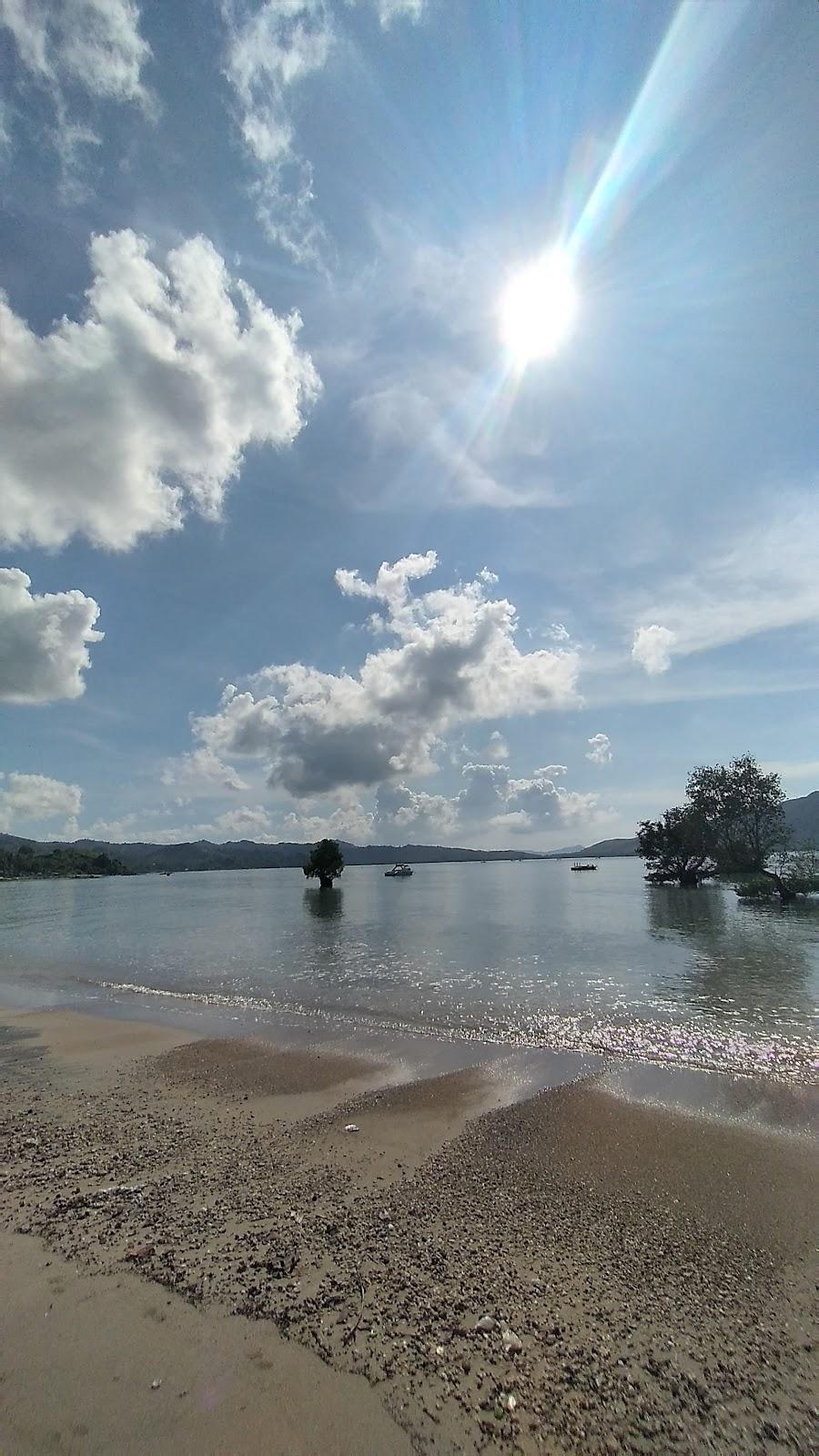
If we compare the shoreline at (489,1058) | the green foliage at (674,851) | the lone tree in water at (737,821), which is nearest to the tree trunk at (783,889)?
the lone tree in water at (737,821)

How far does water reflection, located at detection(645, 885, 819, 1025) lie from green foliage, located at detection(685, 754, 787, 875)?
12.7 metres

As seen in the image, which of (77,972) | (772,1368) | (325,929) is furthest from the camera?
(325,929)

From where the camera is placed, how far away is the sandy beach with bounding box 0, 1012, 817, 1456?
459 cm

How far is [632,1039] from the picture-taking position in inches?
627

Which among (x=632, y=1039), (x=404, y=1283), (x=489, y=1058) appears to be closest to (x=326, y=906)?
(x=632, y=1039)

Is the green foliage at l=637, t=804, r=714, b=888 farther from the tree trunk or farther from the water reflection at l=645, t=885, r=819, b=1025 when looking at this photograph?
the water reflection at l=645, t=885, r=819, b=1025

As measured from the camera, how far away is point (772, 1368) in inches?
204

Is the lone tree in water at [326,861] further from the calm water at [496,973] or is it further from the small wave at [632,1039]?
the small wave at [632,1039]

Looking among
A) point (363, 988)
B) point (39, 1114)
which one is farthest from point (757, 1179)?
point (363, 988)

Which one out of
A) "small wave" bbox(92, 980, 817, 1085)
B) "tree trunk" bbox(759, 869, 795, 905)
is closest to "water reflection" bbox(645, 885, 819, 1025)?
"small wave" bbox(92, 980, 817, 1085)

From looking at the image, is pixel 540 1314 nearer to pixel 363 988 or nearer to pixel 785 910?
pixel 363 988

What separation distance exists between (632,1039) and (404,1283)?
1199cm

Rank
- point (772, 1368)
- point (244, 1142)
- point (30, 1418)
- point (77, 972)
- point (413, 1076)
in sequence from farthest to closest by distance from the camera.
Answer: point (77, 972)
point (413, 1076)
point (244, 1142)
point (772, 1368)
point (30, 1418)

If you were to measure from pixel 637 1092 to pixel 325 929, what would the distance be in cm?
3511
